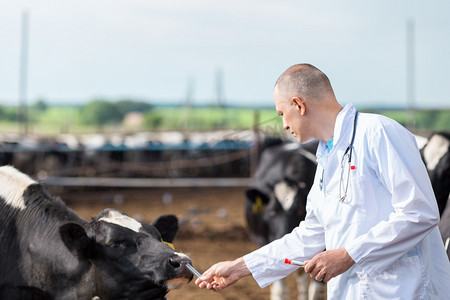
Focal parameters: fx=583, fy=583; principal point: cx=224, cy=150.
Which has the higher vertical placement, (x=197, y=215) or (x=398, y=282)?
(x=398, y=282)

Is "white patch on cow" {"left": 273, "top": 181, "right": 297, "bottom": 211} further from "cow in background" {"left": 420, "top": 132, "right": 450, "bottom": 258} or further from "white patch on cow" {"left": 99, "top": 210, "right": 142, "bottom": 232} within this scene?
"white patch on cow" {"left": 99, "top": 210, "right": 142, "bottom": 232}

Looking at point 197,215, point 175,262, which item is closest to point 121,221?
point 175,262

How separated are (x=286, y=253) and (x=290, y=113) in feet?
2.36

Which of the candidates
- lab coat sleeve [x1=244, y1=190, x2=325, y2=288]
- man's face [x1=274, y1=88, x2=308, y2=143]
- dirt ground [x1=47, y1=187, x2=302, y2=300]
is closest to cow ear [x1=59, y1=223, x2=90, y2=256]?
lab coat sleeve [x1=244, y1=190, x2=325, y2=288]

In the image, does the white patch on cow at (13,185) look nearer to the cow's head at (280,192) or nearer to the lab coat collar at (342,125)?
the lab coat collar at (342,125)

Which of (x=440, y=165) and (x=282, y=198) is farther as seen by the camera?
(x=282, y=198)

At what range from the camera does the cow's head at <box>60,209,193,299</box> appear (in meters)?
3.03

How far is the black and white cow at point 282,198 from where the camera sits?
641 cm

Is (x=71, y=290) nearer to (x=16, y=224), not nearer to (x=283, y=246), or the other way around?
(x=16, y=224)

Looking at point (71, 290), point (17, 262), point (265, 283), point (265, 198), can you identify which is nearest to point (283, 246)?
point (265, 283)

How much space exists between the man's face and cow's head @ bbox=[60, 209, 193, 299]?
0.93 m

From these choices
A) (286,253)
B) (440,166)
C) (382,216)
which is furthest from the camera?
(440,166)

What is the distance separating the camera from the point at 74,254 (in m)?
3.18

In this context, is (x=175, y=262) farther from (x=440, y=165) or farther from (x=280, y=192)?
(x=280, y=192)
